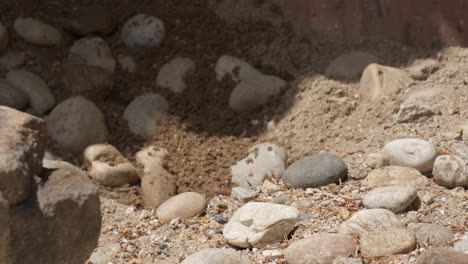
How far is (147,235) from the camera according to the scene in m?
3.90

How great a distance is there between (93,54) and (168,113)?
2.43 ft

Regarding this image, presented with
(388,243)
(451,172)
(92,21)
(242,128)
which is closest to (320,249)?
(388,243)

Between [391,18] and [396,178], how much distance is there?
153 cm

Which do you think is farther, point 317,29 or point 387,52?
point 317,29

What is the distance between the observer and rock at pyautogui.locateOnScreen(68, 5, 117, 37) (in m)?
5.35

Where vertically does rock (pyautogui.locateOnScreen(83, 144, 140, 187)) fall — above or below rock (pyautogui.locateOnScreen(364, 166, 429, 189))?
below

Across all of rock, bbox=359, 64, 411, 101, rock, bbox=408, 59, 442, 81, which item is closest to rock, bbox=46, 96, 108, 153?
rock, bbox=359, 64, 411, 101

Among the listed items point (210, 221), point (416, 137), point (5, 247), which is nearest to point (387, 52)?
point (416, 137)

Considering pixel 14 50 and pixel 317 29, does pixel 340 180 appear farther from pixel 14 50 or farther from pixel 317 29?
pixel 14 50

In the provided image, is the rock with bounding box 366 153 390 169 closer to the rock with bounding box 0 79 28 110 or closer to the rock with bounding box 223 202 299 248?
the rock with bounding box 223 202 299 248

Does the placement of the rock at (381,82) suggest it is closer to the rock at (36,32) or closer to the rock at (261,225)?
the rock at (261,225)

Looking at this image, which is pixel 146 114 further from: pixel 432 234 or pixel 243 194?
pixel 432 234

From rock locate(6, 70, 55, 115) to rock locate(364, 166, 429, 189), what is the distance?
210 centimetres

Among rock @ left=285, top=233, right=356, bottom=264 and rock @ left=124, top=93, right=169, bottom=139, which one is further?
rock @ left=124, top=93, right=169, bottom=139
